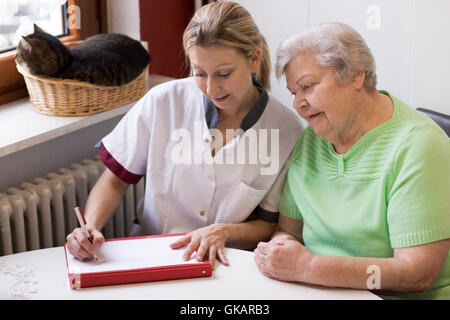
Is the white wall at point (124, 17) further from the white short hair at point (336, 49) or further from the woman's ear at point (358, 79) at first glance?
the woman's ear at point (358, 79)

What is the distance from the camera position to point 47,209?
218 cm

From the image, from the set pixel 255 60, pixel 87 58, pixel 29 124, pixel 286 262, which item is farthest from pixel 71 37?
pixel 286 262

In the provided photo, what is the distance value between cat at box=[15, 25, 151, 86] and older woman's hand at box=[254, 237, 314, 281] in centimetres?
97

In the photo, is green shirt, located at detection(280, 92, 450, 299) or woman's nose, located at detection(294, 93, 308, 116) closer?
green shirt, located at detection(280, 92, 450, 299)

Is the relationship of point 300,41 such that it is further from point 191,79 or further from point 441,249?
point 441,249

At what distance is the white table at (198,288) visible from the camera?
148 cm

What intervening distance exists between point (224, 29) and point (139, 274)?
0.64 m

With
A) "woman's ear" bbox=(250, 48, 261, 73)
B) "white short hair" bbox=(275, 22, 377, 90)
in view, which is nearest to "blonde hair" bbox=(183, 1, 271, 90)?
"woman's ear" bbox=(250, 48, 261, 73)

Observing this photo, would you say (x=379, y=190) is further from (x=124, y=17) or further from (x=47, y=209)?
(x=124, y=17)

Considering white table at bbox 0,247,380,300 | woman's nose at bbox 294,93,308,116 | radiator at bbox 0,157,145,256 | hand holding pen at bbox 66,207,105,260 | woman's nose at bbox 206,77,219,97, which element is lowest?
radiator at bbox 0,157,145,256

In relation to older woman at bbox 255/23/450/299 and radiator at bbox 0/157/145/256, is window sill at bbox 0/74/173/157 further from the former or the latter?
older woman at bbox 255/23/450/299

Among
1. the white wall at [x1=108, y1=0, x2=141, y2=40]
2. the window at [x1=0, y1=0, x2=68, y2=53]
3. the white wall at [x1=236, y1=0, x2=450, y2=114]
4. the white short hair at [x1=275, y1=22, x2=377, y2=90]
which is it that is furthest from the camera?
the white wall at [x1=108, y1=0, x2=141, y2=40]

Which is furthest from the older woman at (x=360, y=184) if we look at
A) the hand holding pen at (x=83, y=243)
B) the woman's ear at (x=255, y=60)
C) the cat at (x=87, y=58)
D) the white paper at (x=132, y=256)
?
the cat at (x=87, y=58)

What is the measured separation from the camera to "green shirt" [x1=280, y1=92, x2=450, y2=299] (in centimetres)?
152
